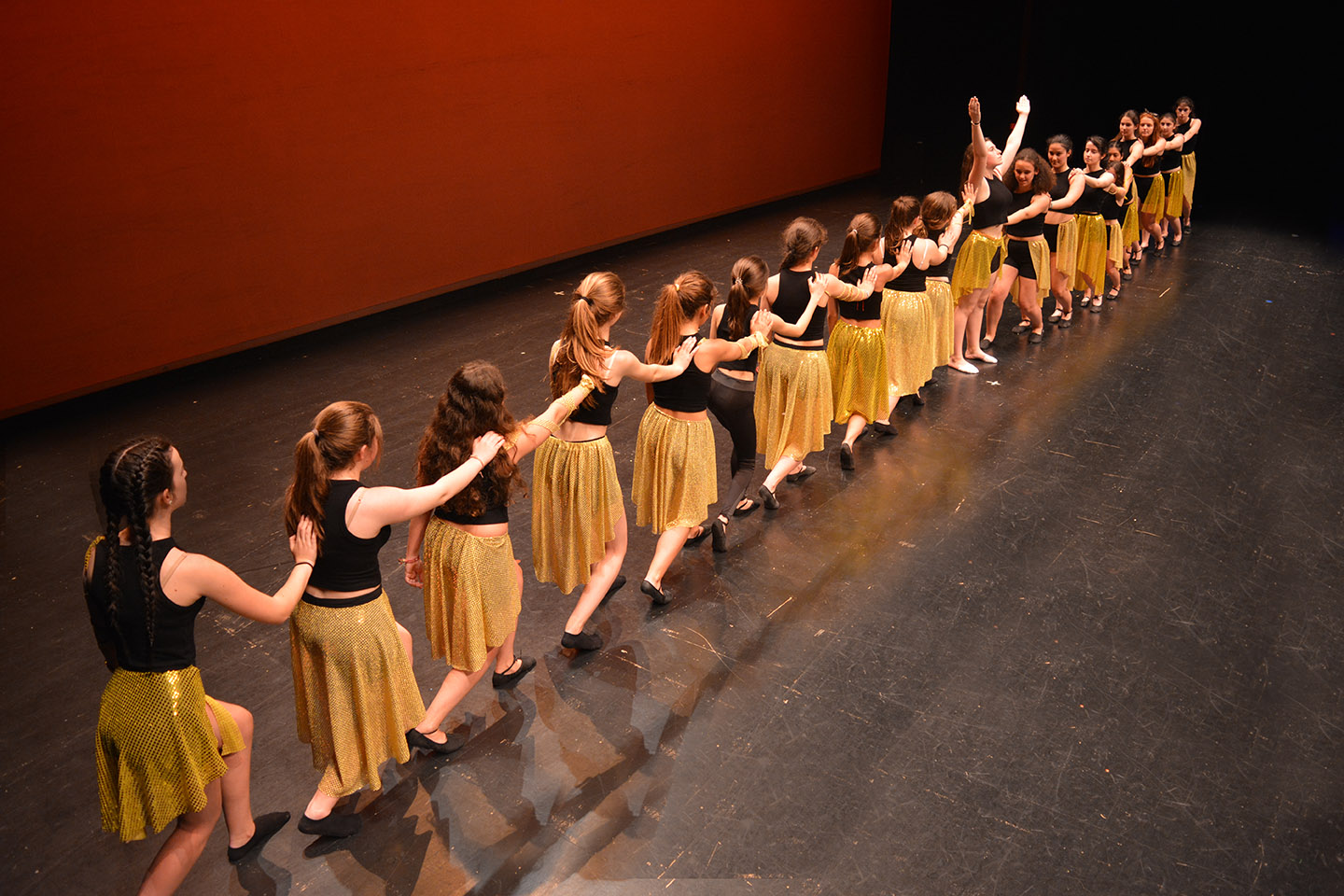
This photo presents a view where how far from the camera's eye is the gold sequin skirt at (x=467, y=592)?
2.88m

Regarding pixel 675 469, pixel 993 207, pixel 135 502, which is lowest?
pixel 675 469

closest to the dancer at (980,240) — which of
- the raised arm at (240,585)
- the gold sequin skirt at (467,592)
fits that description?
the gold sequin skirt at (467,592)

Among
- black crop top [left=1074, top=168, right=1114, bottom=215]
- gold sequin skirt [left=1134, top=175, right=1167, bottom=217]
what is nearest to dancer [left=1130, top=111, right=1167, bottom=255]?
gold sequin skirt [left=1134, top=175, right=1167, bottom=217]

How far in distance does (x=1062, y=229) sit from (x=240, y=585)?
246 inches

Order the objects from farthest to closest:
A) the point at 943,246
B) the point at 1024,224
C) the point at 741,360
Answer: the point at 1024,224 < the point at 943,246 < the point at 741,360

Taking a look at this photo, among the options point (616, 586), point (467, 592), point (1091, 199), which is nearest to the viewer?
point (467, 592)

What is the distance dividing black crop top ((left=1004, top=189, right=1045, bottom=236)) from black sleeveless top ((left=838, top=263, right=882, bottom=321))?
1.94 metres

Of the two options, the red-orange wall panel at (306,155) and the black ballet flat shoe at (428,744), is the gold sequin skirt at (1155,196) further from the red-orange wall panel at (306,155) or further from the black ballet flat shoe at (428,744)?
the black ballet flat shoe at (428,744)

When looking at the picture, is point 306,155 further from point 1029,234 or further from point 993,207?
point 1029,234

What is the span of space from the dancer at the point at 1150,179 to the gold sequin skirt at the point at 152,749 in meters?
7.54

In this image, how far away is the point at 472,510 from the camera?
2844mm

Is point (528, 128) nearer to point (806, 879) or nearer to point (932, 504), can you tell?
point (932, 504)

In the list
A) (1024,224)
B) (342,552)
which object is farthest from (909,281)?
(342,552)

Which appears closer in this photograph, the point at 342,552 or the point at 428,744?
the point at 342,552
